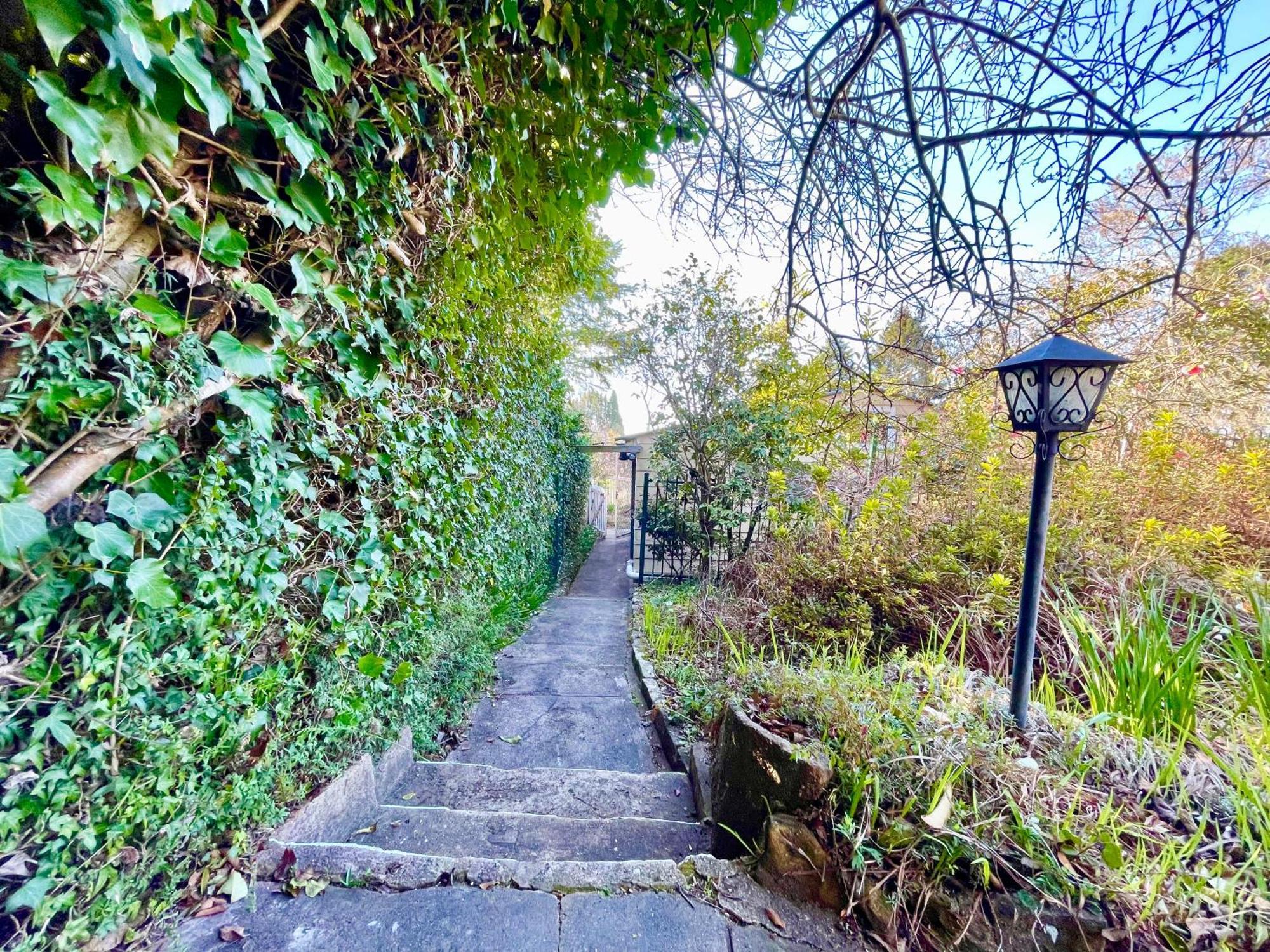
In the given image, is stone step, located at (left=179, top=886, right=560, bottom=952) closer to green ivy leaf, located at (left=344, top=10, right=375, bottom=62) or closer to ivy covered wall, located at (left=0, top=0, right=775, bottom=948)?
ivy covered wall, located at (left=0, top=0, right=775, bottom=948)

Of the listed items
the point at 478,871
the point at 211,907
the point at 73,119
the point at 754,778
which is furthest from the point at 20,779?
the point at 754,778

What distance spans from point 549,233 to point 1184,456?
15.0 ft

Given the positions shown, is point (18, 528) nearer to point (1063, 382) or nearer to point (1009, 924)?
point (1009, 924)

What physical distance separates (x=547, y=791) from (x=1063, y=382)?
2.71 m

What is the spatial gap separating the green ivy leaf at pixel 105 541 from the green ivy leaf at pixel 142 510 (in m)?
0.03

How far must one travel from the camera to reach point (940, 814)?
3.84ft

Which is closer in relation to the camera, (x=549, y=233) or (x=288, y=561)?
(x=288, y=561)

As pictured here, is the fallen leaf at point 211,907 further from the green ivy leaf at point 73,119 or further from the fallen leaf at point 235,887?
the green ivy leaf at point 73,119

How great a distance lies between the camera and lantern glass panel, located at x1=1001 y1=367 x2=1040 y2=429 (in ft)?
5.36

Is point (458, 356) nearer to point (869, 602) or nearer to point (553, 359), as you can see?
point (553, 359)

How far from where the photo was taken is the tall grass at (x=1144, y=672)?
1600mm

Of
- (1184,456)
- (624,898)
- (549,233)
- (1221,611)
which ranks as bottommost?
(624,898)

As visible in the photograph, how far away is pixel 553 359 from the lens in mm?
4586

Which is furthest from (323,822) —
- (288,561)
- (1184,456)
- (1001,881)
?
(1184,456)
